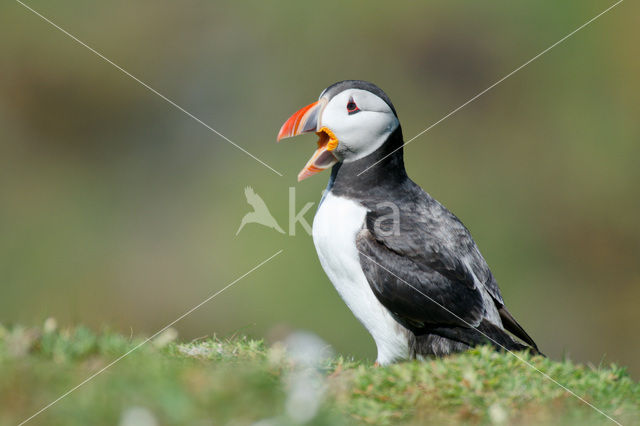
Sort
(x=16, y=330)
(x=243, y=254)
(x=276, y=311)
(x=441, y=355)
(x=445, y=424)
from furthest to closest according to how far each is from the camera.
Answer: (x=243, y=254) → (x=276, y=311) → (x=441, y=355) → (x=16, y=330) → (x=445, y=424)

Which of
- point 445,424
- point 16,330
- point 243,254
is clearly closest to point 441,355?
point 445,424

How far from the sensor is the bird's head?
17.0 feet

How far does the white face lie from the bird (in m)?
5.23

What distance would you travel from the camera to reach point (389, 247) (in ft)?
15.9

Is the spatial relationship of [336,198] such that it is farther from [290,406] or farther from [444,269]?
[290,406]

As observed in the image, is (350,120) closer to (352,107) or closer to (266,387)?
(352,107)

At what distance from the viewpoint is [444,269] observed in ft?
15.8

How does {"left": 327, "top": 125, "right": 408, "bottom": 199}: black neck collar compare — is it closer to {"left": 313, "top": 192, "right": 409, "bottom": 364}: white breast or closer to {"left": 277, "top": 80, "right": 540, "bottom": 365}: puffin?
{"left": 277, "top": 80, "right": 540, "bottom": 365}: puffin

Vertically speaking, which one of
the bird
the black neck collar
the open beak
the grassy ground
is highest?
the open beak

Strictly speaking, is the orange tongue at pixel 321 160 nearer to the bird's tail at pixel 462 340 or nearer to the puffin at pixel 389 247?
the puffin at pixel 389 247

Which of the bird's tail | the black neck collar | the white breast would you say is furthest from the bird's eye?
the bird's tail

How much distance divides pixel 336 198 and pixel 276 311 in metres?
5.84

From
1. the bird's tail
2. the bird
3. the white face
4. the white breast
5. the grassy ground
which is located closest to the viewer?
the grassy ground

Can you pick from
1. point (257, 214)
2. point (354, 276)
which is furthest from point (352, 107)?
point (257, 214)
